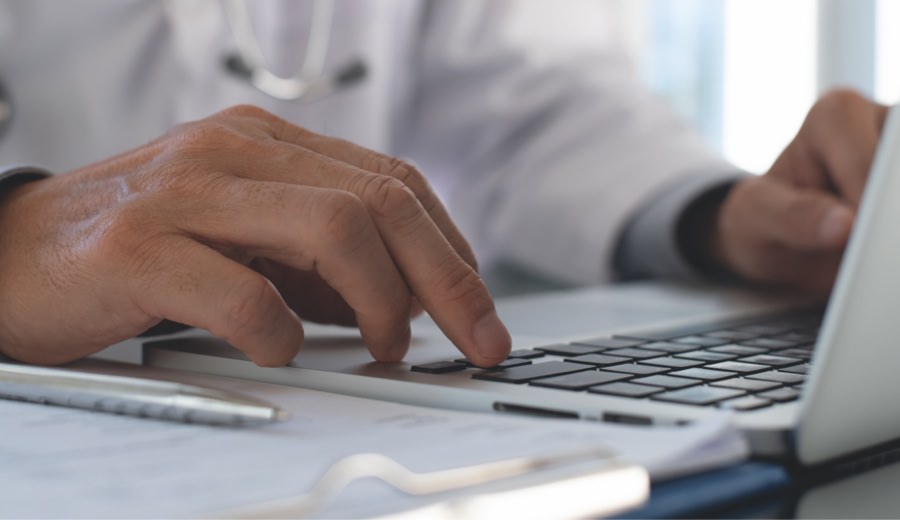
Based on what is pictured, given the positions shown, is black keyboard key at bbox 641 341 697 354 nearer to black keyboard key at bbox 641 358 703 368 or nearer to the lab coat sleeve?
black keyboard key at bbox 641 358 703 368

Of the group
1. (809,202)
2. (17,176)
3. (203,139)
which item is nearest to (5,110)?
(17,176)

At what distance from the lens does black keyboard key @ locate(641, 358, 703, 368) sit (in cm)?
37

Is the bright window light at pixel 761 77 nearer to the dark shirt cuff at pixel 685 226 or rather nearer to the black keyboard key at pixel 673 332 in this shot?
the dark shirt cuff at pixel 685 226

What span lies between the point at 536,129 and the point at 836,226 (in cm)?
44

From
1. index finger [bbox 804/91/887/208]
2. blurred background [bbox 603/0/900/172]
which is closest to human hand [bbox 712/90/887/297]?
index finger [bbox 804/91/887/208]

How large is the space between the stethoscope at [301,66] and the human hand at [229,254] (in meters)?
0.41

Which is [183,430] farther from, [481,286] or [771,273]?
[771,273]

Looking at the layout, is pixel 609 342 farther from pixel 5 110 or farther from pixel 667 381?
pixel 5 110

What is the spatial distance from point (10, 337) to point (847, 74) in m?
2.19

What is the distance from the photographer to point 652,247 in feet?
2.79

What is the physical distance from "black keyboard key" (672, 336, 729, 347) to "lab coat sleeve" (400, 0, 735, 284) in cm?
45

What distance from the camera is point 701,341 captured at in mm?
447

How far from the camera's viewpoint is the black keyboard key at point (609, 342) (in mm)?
427

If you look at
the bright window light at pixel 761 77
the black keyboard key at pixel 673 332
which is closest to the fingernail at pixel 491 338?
the black keyboard key at pixel 673 332
